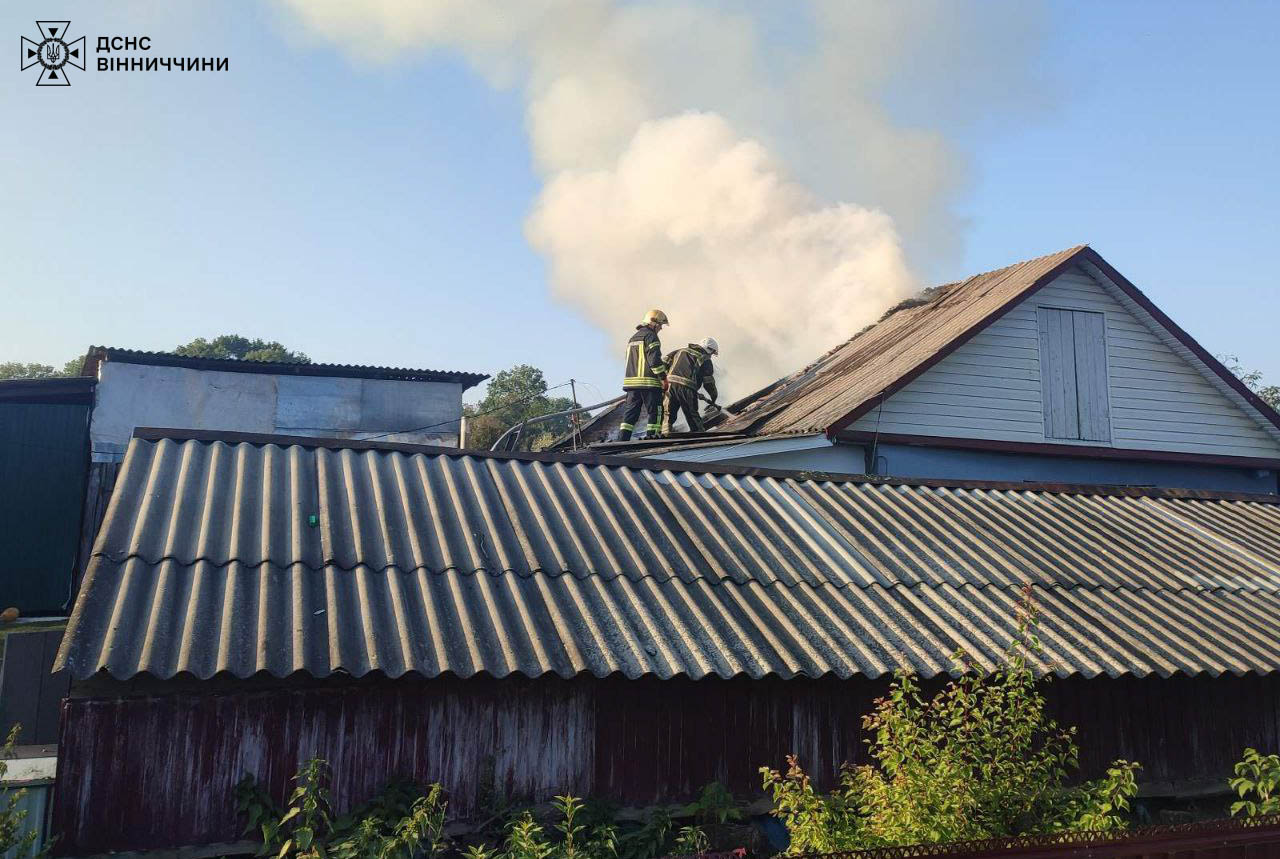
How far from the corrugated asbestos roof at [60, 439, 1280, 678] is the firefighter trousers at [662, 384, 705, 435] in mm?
7014

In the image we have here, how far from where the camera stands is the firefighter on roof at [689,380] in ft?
60.1

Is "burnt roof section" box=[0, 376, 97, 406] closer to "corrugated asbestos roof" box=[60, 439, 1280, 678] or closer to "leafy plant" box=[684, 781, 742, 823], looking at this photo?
"corrugated asbestos roof" box=[60, 439, 1280, 678]

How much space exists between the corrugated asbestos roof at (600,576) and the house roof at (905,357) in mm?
5049

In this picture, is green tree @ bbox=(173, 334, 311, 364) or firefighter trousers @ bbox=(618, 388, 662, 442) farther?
green tree @ bbox=(173, 334, 311, 364)

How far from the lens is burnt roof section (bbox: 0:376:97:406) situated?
67.5 ft

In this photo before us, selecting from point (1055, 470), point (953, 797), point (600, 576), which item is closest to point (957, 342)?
point (1055, 470)

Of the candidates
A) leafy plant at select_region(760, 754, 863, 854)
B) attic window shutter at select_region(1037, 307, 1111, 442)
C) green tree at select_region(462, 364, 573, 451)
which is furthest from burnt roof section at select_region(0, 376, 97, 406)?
leafy plant at select_region(760, 754, 863, 854)

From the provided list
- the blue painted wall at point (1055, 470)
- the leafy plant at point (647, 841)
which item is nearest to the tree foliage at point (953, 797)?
the leafy plant at point (647, 841)

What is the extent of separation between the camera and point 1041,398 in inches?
707

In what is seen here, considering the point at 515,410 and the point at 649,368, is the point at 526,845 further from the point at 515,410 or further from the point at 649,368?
the point at 515,410

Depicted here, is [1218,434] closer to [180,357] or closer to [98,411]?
[180,357]

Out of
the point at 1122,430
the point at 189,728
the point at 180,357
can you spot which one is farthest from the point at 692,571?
the point at 180,357

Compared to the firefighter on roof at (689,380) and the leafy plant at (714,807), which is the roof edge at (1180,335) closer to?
the firefighter on roof at (689,380)

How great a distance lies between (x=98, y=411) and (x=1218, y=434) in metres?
21.1
